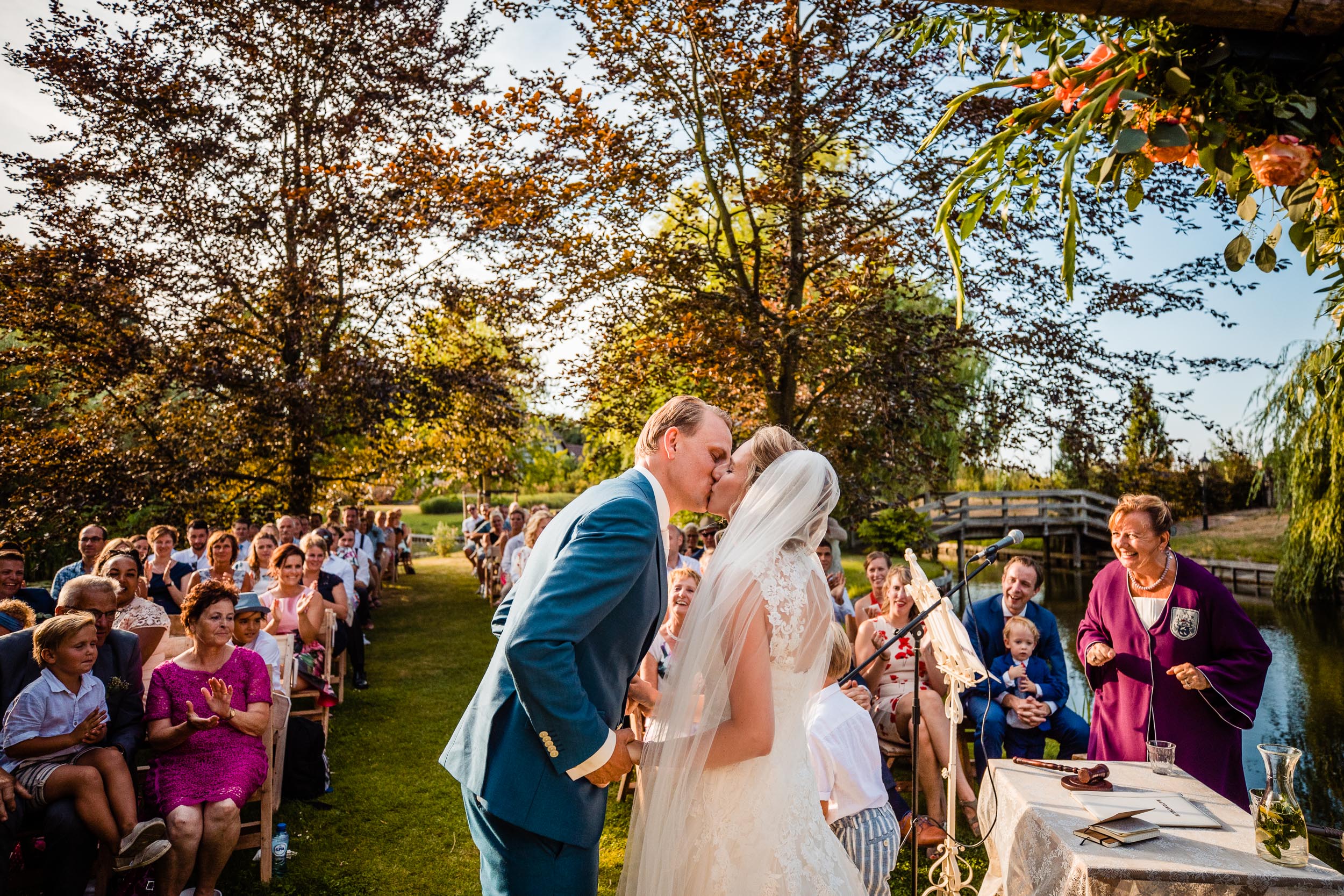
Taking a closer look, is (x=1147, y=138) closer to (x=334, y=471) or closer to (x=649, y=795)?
(x=649, y=795)

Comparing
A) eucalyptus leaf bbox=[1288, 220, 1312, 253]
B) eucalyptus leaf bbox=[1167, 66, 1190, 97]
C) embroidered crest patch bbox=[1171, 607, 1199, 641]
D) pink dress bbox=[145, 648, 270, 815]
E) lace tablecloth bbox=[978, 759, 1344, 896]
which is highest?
eucalyptus leaf bbox=[1167, 66, 1190, 97]

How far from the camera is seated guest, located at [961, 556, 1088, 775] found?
541 centimetres

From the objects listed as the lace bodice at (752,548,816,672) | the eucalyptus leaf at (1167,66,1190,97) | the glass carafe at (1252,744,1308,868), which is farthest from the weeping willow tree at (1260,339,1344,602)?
the eucalyptus leaf at (1167,66,1190,97)

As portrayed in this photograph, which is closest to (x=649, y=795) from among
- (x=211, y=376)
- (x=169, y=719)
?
(x=169, y=719)

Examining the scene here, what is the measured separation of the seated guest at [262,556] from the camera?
7.95 metres

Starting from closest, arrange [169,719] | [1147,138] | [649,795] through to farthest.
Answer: [1147,138] < [649,795] < [169,719]

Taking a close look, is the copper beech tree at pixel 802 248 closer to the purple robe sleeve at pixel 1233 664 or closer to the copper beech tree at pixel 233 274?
the copper beech tree at pixel 233 274

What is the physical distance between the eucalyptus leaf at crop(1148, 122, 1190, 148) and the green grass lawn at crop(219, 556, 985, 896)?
15.0ft

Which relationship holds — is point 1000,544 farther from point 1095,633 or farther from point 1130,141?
point 1095,633

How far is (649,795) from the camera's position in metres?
2.62

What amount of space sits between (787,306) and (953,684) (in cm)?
572

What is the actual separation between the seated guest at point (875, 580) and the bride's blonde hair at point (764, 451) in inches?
153

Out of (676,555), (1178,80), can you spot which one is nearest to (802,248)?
(676,555)

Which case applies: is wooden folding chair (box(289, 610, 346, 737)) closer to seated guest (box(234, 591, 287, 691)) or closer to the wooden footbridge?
seated guest (box(234, 591, 287, 691))
